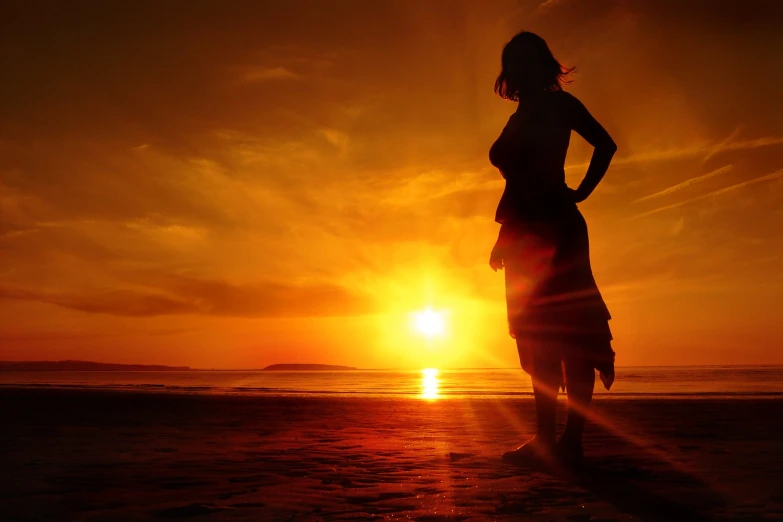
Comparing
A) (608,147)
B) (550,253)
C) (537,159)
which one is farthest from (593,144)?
(550,253)

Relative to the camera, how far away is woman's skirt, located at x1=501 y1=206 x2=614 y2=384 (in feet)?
14.4

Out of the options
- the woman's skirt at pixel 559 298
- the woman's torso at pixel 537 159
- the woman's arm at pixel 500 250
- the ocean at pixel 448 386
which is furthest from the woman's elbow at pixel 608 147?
the ocean at pixel 448 386

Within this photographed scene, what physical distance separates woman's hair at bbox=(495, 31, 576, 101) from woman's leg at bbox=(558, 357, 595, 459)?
192cm

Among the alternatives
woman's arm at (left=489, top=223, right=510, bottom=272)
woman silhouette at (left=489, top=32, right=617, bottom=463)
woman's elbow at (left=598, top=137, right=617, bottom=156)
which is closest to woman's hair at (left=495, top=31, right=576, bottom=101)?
woman silhouette at (left=489, top=32, right=617, bottom=463)

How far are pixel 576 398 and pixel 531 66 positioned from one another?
230 centimetres

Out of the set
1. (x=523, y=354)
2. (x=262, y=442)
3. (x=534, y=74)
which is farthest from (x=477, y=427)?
(x=534, y=74)

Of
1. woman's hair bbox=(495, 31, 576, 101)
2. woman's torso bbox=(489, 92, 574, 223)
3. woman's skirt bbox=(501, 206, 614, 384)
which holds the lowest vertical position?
woman's skirt bbox=(501, 206, 614, 384)

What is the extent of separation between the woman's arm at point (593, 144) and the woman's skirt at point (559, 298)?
0.61 feet

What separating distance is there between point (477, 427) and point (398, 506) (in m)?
4.81

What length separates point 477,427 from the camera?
7.72 meters

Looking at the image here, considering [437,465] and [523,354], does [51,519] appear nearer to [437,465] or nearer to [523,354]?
[437,465]

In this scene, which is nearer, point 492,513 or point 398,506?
point 492,513

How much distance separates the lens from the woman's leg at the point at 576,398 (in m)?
4.30

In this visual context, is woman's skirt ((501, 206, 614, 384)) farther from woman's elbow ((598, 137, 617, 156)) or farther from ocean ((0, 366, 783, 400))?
ocean ((0, 366, 783, 400))
